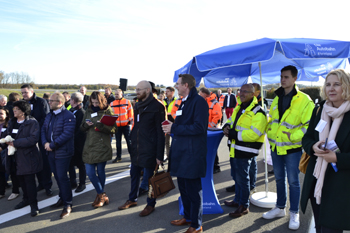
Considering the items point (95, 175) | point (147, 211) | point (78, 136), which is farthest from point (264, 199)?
point (78, 136)

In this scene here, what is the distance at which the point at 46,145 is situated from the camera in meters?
4.04

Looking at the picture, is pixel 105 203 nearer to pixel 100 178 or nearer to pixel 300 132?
pixel 100 178

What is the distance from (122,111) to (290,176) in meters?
4.95

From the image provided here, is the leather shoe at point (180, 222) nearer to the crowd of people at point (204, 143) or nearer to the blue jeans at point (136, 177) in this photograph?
the crowd of people at point (204, 143)

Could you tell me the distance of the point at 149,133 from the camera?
3949mm

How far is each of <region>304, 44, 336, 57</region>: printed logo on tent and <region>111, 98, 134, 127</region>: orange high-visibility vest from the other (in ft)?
16.4

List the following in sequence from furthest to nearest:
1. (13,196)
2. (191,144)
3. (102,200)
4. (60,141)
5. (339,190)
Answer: (13,196), (102,200), (60,141), (191,144), (339,190)

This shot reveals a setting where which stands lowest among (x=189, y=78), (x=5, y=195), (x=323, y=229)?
(x=5, y=195)

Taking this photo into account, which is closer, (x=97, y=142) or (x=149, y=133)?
(x=149, y=133)

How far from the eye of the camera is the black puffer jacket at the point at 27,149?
162 inches

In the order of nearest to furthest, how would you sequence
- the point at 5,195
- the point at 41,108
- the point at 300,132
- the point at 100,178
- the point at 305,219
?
the point at 300,132, the point at 305,219, the point at 100,178, the point at 5,195, the point at 41,108

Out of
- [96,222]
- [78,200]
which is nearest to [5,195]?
[78,200]

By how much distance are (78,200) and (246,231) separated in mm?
3078

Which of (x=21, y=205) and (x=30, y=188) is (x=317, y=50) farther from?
(x=21, y=205)
